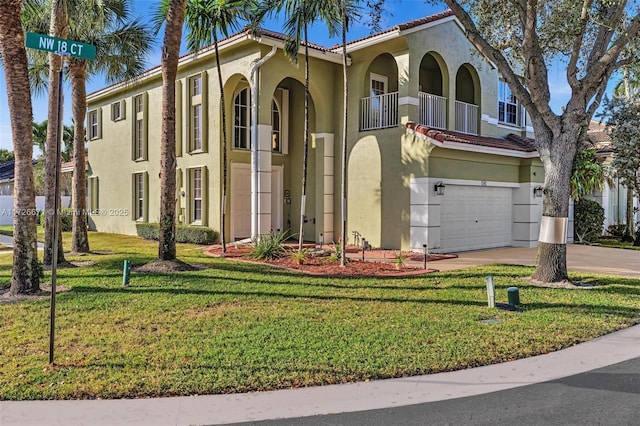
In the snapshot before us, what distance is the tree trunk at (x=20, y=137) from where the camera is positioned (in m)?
8.65

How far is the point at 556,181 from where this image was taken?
1086 centimetres

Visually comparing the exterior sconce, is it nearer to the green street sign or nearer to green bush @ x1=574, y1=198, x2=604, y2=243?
green bush @ x1=574, y1=198, x2=604, y2=243

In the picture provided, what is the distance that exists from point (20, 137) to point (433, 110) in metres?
13.2

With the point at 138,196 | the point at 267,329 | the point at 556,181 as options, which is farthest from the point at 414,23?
the point at 138,196

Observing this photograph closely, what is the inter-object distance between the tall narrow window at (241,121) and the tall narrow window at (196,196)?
208 centimetres

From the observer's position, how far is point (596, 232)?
21.4m

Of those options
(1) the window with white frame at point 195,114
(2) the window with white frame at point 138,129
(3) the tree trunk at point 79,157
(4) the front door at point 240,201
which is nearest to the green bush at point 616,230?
(4) the front door at point 240,201

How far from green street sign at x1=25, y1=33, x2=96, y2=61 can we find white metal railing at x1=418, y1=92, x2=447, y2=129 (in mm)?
13129

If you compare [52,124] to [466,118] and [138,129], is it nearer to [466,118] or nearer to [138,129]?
[138,129]

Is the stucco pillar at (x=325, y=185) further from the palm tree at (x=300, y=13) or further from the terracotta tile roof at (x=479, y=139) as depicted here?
the palm tree at (x=300, y=13)

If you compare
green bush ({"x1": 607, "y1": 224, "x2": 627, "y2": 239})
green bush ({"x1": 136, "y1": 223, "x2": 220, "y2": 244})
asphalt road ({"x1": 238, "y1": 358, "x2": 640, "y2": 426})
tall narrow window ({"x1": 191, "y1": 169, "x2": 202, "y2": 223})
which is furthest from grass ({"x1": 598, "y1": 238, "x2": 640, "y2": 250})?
asphalt road ({"x1": 238, "y1": 358, "x2": 640, "y2": 426})

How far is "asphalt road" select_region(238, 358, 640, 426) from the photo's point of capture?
14.6ft

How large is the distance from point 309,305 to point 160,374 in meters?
3.70

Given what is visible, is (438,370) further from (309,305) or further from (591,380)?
(309,305)
